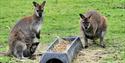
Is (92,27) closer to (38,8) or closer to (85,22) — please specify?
(85,22)

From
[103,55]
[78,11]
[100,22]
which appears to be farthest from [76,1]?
[103,55]

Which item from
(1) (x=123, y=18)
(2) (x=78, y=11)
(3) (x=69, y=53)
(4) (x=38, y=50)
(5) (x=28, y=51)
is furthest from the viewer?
(2) (x=78, y=11)

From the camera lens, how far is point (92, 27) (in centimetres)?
1190

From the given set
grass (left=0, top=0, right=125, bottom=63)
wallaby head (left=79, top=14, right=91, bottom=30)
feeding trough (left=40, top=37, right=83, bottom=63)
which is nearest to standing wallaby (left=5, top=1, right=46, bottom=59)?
grass (left=0, top=0, right=125, bottom=63)

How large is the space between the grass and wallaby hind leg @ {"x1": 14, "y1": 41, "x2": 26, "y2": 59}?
22cm

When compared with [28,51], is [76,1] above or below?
below

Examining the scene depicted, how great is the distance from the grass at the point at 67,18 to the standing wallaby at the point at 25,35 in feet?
1.09

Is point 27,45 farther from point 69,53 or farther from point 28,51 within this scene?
point 69,53

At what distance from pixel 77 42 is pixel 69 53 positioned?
1190 millimetres

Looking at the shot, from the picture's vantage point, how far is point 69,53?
9898mm

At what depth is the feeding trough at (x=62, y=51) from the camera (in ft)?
31.1

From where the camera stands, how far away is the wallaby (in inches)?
420

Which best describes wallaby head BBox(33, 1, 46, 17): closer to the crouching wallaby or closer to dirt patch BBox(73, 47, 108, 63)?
the crouching wallaby

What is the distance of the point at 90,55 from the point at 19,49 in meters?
1.62
